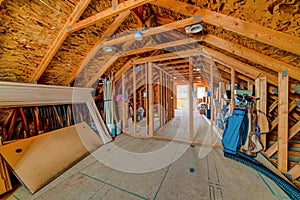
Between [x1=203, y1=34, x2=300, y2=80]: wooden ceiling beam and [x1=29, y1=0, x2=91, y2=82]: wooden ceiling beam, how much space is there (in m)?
2.18

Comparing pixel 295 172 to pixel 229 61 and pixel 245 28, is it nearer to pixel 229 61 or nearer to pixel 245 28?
pixel 229 61

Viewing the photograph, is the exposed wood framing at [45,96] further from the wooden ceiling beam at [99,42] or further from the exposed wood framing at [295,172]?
the exposed wood framing at [295,172]

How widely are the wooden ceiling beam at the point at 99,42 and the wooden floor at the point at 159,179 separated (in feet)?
6.74

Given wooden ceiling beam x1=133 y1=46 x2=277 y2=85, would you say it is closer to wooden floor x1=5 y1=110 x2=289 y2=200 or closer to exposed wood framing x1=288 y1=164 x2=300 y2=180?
exposed wood framing x1=288 y1=164 x2=300 y2=180

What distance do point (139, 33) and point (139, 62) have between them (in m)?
1.61

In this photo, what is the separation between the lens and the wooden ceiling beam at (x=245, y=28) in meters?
1.42

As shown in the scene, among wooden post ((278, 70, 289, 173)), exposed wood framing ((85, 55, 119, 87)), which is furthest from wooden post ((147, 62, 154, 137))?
wooden post ((278, 70, 289, 173))

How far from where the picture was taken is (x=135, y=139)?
353 cm

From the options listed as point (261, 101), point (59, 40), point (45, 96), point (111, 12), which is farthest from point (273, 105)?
point (45, 96)

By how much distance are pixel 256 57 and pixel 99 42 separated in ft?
9.83

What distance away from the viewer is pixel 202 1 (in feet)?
5.49

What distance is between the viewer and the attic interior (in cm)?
161

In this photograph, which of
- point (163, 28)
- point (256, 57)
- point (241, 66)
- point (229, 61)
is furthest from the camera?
point (229, 61)

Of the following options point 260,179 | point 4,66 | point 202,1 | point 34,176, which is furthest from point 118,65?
point 260,179
